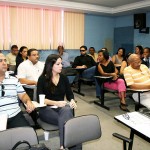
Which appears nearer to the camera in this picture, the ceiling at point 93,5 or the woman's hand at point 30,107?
the woman's hand at point 30,107

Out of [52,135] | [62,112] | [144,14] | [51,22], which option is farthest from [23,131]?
[144,14]

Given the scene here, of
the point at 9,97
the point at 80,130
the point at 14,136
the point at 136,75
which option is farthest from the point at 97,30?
the point at 14,136

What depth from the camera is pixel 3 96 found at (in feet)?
7.10

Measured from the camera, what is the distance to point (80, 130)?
1.64 meters

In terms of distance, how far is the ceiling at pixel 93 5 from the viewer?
5.68 metres

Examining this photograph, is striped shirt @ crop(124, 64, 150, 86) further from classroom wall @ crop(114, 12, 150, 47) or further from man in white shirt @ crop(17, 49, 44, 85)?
classroom wall @ crop(114, 12, 150, 47)

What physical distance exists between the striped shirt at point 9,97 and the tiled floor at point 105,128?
0.74 metres

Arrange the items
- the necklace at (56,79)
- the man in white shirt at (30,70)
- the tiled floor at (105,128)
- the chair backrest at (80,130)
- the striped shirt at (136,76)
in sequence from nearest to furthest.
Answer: the chair backrest at (80,130) → the necklace at (56,79) → the tiled floor at (105,128) → the man in white shirt at (30,70) → the striped shirt at (136,76)

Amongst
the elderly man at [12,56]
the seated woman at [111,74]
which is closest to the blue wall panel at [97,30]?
the elderly man at [12,56]

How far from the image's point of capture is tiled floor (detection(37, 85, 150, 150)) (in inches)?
104

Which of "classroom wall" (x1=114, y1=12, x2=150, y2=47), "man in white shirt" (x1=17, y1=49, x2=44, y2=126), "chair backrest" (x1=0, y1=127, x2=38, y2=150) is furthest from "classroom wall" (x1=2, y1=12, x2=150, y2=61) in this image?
"chair backrest" (x1=0, y1=127, x2=38, y2=150)

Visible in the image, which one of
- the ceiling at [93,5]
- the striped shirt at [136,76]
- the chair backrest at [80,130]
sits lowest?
the chair backrest at [80,130]

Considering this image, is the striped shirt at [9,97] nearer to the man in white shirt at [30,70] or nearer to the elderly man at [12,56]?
the man in white shirt at [30,70]

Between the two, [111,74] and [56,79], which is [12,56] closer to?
[111,74]
